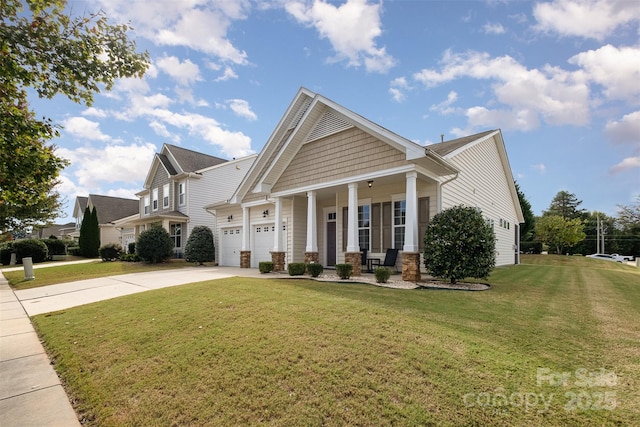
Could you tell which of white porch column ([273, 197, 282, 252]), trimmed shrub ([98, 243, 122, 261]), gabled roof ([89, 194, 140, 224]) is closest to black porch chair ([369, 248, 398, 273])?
white porch column ([273, 197, 282, 252])

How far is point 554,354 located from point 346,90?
14.1 metres

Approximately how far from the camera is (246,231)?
16172mm

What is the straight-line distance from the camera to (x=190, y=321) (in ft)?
17.0

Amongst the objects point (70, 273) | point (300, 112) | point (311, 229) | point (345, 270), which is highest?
point (300, 112)

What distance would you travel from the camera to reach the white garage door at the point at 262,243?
1585 centimetres

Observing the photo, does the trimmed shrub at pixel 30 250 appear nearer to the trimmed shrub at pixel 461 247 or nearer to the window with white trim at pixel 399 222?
the window with white trim at pixel 399 222

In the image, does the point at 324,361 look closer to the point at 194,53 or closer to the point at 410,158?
the point at 410,158

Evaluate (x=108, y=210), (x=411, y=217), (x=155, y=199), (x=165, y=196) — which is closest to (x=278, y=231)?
(x=411, y=217)

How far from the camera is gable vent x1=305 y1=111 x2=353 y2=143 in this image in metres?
11.2

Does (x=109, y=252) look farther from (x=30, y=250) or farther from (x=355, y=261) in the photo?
(x=355, y=261)

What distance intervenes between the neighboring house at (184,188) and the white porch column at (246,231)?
702cm

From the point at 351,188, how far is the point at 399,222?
2.42m

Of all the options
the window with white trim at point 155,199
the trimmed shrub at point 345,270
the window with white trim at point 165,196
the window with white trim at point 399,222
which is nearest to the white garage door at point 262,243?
the window with white trim at point 399,222

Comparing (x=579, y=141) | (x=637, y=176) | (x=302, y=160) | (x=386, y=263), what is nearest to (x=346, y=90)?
(x=302, y=160)
